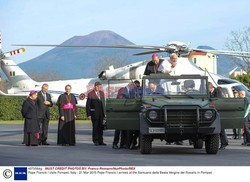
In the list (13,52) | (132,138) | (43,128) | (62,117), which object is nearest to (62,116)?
(62,117)

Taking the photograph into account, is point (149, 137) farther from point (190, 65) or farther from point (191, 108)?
point (190, 65)

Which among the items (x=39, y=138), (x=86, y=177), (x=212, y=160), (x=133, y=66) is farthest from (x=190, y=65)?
(x=86, y=177)

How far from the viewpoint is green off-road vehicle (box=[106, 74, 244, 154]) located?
13641 mm

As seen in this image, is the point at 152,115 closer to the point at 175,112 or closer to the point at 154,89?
the point at 175,112

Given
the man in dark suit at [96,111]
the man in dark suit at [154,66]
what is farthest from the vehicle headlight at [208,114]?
the man in dark suit at [96,111]

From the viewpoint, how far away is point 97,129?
61.3 feet

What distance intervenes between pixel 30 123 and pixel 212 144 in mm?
5892

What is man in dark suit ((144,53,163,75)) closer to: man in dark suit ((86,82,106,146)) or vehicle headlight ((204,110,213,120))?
vehicle headlight ((204,110,213,120))

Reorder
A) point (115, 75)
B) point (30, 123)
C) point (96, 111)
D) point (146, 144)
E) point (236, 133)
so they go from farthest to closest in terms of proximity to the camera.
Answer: point (115, 75)
point (236, 133)
point (96, 111)
point (30, 123)
point (146, 144)

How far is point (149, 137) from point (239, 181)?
7336mm

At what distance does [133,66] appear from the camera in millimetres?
25031

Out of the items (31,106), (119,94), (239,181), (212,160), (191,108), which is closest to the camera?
(239,181)

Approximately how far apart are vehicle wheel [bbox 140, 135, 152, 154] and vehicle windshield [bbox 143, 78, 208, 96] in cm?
127

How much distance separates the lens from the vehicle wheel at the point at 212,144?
14.2 metres
